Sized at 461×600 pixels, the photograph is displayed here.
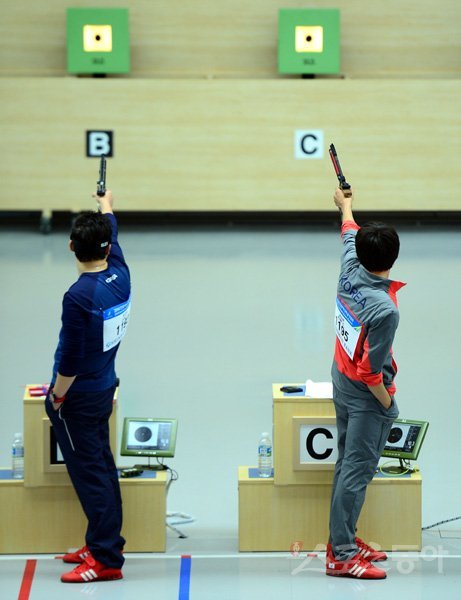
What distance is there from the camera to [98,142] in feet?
37.2

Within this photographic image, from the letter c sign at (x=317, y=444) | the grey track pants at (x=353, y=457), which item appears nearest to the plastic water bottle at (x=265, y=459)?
the letter c sign at (x=317, y=444)

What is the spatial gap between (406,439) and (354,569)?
1.99ft

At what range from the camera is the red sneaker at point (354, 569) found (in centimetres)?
328

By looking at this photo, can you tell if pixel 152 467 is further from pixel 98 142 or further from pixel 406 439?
pixel 98 142

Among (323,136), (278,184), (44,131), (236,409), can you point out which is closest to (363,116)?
(323,136)

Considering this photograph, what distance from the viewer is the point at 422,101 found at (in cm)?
1144

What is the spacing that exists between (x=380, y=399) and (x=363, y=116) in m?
8.66

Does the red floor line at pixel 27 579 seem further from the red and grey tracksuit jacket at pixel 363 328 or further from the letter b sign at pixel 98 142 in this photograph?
the letter b sign at pixel 98 142

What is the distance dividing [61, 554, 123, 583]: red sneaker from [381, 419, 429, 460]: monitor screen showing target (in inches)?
41.5

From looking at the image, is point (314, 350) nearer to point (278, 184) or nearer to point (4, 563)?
point (4, 563)

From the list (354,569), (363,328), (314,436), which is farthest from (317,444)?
(363,328)

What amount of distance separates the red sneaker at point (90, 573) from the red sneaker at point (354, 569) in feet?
2.24

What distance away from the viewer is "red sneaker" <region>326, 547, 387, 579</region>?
10.8ft

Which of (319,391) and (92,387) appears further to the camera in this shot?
(319,391)
